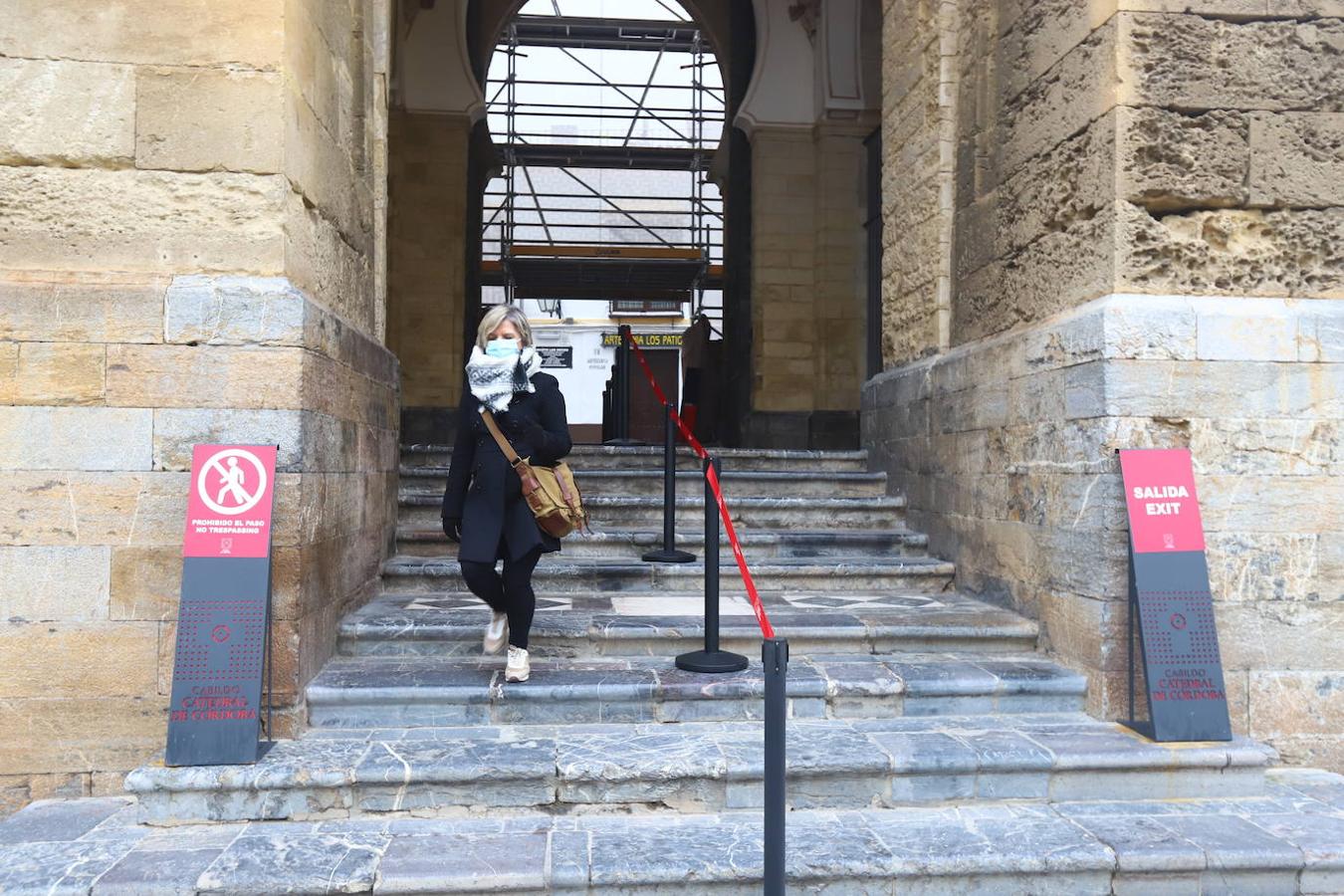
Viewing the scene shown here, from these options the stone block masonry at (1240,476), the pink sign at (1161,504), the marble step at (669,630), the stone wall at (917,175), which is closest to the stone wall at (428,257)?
the stone wall at (917,175)

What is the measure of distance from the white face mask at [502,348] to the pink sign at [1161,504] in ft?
8.14

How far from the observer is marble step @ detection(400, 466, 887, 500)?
21.4 ft

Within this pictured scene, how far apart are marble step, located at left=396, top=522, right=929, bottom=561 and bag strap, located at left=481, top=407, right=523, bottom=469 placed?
2.01 metres

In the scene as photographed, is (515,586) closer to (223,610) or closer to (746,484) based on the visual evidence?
(223,610)

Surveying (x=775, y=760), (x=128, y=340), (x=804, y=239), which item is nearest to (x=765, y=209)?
(x=804, y=239)

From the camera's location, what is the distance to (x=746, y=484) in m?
6.65

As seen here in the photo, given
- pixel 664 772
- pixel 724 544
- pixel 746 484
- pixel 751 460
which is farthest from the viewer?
pixel 751 460

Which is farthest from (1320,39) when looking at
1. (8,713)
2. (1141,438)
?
(8,713)

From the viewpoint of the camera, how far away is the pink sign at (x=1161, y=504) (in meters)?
3.81

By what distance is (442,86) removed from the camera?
1016 cm

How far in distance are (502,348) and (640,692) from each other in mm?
1473

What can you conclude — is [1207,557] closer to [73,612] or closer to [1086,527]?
[1086,527]

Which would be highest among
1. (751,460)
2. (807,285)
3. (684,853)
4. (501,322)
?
(807,285)

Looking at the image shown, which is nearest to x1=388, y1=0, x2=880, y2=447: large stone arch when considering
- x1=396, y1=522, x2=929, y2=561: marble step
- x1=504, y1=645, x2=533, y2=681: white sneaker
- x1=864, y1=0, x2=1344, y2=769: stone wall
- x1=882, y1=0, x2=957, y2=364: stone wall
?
x1=882, y1=0, x2=957, y2=364: stone wall
